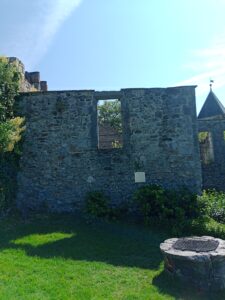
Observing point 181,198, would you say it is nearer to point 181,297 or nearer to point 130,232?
point 130,232

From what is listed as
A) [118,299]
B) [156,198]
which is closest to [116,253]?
[118,299]

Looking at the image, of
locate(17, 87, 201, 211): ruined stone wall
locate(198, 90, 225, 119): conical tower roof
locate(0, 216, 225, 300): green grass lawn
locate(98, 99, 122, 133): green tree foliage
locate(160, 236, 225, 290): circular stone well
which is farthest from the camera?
locate(98, 99, 122, 133): green tree foliage

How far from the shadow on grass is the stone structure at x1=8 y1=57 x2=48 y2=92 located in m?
4.38

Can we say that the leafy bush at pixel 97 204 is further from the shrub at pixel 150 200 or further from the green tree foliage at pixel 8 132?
the green tree foliage at pixel 8 132

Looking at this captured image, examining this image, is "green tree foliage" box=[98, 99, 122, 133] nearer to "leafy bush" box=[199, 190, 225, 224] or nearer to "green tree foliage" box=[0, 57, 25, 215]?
"green tree foliage" box=[0, 57, 25, 215]

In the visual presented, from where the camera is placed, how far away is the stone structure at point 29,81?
1159 centimetres

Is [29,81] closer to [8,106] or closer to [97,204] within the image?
[8,106]

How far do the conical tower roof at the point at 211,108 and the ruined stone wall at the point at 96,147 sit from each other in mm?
9918

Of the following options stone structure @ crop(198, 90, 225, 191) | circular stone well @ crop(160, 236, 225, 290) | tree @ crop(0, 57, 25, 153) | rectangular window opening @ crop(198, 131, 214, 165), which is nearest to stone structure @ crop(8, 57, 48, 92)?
tree @ crop(0, 57, 25, 153)

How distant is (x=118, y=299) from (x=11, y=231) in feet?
13.5

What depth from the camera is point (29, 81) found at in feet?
42.4

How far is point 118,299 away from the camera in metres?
5.64

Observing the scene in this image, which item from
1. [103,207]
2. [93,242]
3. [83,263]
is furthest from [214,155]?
[83,263]

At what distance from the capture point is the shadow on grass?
7492 millimetres
